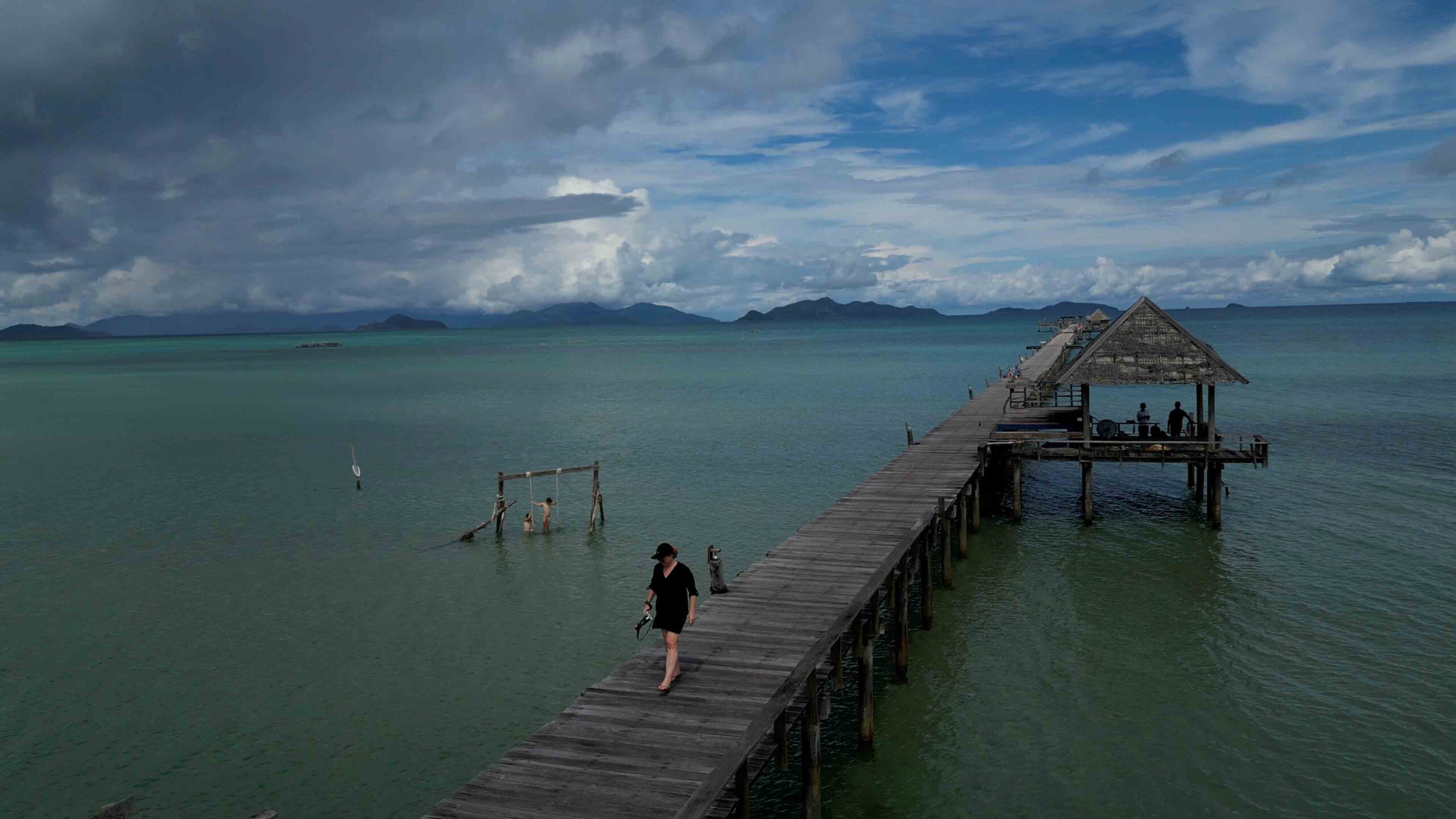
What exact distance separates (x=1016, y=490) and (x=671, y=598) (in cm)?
1827

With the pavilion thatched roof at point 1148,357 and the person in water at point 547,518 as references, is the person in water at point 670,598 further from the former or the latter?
the pavilion thatched roof at point 1148,357

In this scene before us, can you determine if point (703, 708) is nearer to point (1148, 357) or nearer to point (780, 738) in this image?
point (780, 738)

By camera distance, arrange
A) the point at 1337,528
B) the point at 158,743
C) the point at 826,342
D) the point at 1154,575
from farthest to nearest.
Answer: the point at 826,342 → the point at 1337,528 → the point at 1154,575 → the point at 158,743

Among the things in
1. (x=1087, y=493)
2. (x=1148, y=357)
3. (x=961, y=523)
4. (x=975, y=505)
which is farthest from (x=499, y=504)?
(x=1148, y=357)

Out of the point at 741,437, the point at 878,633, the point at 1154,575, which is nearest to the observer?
the point at 878,633

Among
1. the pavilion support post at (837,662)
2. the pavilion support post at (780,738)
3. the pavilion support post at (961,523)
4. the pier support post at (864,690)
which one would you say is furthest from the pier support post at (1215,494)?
the pavilion support post at (780,738)

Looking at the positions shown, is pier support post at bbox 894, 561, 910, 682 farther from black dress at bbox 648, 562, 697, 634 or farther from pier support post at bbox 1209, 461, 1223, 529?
pier support post at bbox 1209, 461, 1223, 529

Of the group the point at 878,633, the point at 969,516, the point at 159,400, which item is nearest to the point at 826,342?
the point at 159,400

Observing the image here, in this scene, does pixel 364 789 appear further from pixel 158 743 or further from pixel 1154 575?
pixel 1154 575

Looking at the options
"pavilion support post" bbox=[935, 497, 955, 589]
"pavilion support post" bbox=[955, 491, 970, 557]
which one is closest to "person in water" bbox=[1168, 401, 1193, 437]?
"pavilion support post" bbox=[955, 491, 970, 557]

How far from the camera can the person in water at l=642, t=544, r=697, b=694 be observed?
38.8 feet

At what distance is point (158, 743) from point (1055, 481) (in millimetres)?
28579

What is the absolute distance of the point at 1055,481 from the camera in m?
34.0

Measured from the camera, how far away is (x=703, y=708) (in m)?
11.6
